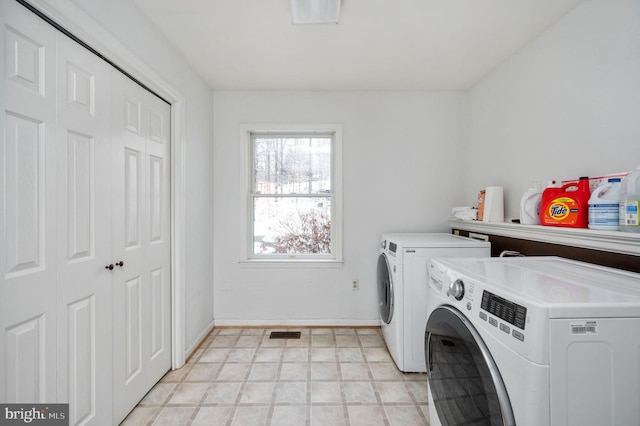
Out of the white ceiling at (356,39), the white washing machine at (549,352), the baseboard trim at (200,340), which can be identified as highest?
the white ceiling at (356,39)

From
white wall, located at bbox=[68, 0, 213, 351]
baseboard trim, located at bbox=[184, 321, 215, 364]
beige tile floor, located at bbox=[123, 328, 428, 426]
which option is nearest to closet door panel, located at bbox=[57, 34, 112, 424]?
white wall, located at bbox=[68, 0, 213, 351]

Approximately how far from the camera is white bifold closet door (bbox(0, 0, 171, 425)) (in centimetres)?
106

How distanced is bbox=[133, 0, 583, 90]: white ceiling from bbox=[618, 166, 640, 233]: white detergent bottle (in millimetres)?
1146

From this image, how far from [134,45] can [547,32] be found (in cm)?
260

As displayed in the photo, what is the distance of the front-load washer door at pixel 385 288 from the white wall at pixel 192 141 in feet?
5.40

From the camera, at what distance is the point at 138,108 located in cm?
177

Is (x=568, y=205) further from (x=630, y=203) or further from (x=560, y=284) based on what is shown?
(x=560, y=284)

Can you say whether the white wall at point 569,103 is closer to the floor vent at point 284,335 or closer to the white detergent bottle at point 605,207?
the white detergent bottle at point 605,207

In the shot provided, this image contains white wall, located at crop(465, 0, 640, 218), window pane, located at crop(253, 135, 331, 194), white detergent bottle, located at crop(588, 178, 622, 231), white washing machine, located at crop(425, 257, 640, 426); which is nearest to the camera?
white washing machine, located at crop(425, 257, 640, 426)

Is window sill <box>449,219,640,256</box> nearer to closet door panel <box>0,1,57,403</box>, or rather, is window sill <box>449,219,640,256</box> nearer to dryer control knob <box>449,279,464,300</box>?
dryer control knob <box>449,279,464,300</box>

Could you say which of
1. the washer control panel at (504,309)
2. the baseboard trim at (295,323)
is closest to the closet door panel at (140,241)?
the baseboard trim at (295,323)

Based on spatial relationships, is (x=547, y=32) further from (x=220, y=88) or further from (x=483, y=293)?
(x=220, y=88)

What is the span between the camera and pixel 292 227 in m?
3.06

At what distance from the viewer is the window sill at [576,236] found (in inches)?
48.0
